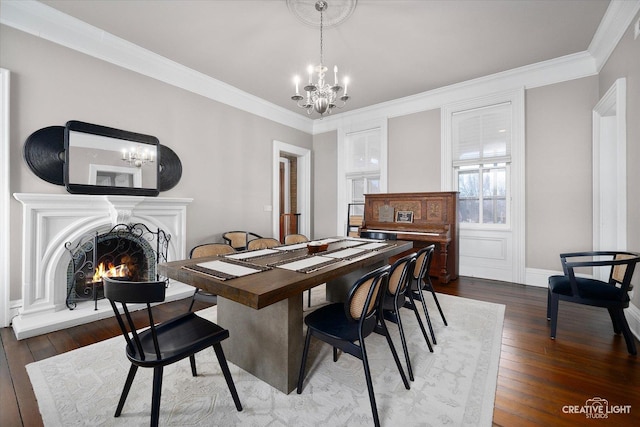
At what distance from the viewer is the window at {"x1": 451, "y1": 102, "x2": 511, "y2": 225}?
425 centimetres

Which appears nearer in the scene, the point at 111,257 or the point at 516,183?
the point at 111,257

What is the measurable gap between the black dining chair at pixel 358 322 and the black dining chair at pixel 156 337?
568 millimetres

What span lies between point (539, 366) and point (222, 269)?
2.34 meters

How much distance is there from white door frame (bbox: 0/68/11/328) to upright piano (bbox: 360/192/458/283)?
3.94 m

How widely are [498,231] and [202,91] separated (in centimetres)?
495

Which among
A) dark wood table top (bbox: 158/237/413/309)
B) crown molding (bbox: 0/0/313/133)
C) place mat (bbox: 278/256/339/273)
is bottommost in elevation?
dark wood table top (bbox: 158/237/413/309)

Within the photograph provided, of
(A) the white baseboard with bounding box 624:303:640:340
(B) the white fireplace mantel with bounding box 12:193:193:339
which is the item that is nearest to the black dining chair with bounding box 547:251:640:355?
(A) the white baseboard with bounding box 624:303:640:340

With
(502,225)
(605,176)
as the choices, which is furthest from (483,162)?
(605,176)

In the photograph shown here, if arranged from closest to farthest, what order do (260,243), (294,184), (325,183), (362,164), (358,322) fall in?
(358,322) → (260,243) → (362,164) → (325,183) → (294,184)

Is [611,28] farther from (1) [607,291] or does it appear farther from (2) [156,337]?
(2) [156,337]

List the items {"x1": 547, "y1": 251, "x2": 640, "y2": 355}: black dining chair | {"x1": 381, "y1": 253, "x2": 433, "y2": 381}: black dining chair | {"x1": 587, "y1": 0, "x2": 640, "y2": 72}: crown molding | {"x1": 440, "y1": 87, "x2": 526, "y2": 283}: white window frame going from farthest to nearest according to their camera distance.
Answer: {"x1": 440, "y1": 87, "x2": 526, "y2": 283}: white window frame → {"x1": 587, "y1": 0, "x2": 640, "y2": 72}: crown molding → {"x1": 547, "y1": 251, "x2": 640, "y2": 355}: black dining chair → {"x1": 381, "y1": 253, "x2": 433, "y2": 381}: black dining chair

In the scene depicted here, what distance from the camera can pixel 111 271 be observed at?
321 cm

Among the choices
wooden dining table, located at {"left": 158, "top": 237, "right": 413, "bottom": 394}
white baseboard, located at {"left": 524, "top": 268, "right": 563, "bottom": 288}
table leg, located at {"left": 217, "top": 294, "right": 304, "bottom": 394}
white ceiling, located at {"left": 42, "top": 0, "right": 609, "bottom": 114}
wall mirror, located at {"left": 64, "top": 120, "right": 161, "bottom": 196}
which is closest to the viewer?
wooden dining table, located at {"left": 158, "top": 237, "right": 413, "bottom": 394}

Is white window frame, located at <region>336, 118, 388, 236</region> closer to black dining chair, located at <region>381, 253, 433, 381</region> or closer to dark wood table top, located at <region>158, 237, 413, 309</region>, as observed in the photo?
dark wood table top, located at <region>158, 237, 413, 309</region>
